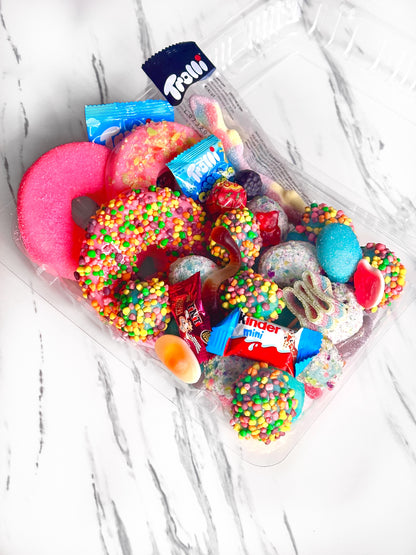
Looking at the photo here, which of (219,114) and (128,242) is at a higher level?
(219,114)

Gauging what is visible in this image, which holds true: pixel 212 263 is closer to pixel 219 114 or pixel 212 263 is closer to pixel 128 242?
pixel 128 242

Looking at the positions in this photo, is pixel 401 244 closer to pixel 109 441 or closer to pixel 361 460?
pixel 361 460

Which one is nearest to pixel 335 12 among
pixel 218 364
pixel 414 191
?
pixel 414 191

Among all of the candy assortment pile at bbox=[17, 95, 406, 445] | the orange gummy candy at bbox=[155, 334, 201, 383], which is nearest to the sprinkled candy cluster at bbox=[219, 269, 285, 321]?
the candy assortment pile at bbox=[17, 95, 406, 445]

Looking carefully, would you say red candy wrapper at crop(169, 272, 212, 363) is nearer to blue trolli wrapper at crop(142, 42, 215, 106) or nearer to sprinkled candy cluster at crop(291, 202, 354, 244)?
sprinkled candy cluster at crop(291, 202, 354, 244)

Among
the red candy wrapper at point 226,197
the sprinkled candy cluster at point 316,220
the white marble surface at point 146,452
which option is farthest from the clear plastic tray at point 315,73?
the red candy wrapper at point 226,197

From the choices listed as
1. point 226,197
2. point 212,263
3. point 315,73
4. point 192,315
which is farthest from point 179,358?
point 315,73

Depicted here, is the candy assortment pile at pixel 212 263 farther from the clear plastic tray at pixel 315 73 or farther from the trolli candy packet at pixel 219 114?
the clear plastic tray at pixel 315 73
